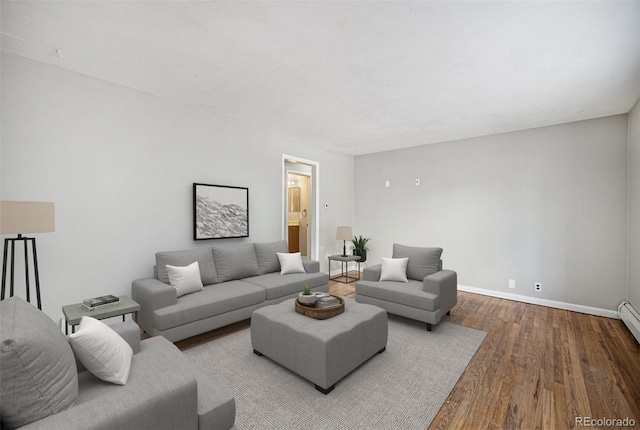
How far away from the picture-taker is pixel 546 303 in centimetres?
419

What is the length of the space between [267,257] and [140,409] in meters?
3.01

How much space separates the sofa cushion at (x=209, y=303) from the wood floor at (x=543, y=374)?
36 cm

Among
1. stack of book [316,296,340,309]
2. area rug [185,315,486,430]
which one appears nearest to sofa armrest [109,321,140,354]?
area rug [185,315,486,430]

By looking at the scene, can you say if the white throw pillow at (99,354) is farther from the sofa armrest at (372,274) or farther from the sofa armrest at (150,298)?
the sofa armrest at (372,274)

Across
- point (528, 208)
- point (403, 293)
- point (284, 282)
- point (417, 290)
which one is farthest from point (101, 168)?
point (528, 208)

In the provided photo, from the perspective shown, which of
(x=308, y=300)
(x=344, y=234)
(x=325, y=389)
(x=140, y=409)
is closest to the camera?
(x=140, y=409)

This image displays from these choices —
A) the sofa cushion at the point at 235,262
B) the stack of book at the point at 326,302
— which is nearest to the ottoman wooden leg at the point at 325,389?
the stack of book at the point at 326,302

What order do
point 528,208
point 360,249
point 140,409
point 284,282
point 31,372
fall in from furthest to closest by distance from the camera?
point 360,249, point 528,208, point 284,282, point 140,409, point 31,372

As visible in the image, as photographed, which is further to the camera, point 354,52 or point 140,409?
point 354,52

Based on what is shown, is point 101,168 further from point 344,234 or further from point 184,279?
point 344,234

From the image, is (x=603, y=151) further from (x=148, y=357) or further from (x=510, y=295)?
(x=148, y=357)

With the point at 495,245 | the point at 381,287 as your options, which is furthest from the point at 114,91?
the point at 495,245

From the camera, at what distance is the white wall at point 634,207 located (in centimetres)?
329

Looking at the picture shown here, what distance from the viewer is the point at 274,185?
479 cm
